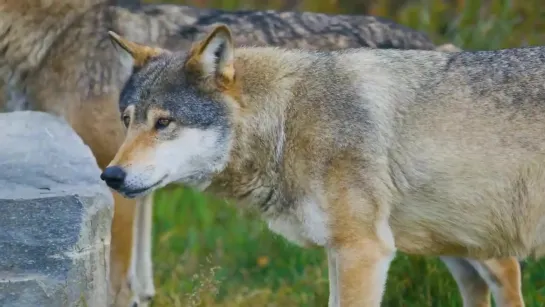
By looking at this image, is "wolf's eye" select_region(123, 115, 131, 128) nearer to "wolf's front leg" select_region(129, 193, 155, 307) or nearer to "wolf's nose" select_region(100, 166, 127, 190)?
"wolf's nose" select_region(100, 166, 127, 190)

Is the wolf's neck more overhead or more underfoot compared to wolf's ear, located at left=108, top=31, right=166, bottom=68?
more underfoot

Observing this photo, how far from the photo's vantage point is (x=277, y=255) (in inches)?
264

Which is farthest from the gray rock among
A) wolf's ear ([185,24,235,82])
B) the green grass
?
the green grass

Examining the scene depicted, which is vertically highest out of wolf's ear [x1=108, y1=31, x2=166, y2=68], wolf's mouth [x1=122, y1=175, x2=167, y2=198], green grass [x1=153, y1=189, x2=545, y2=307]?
wolf's ear [x1=108, y1=31, x2=166, y2=68]

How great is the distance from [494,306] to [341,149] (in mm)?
1915

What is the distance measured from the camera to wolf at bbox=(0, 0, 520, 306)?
5.77 meters

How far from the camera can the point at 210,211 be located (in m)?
7.36

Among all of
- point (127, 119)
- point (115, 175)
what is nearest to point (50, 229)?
point (115, 175)

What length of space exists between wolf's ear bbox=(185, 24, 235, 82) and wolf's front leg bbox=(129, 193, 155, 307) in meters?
1.74

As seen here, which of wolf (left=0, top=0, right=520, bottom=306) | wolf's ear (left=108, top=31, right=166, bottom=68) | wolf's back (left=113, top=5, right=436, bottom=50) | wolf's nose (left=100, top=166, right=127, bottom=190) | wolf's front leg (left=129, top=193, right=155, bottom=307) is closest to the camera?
wolf's nose (left=100, top=166, right=127, bottom=190)

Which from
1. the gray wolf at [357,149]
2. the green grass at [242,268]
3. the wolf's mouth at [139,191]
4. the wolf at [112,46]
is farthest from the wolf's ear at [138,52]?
the green grass at [242,268]

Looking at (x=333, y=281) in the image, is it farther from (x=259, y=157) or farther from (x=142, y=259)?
(x=142, y=259)

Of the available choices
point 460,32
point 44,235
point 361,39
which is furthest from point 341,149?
point 460,32

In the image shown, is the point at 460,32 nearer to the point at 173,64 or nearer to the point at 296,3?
the point at 296,3
